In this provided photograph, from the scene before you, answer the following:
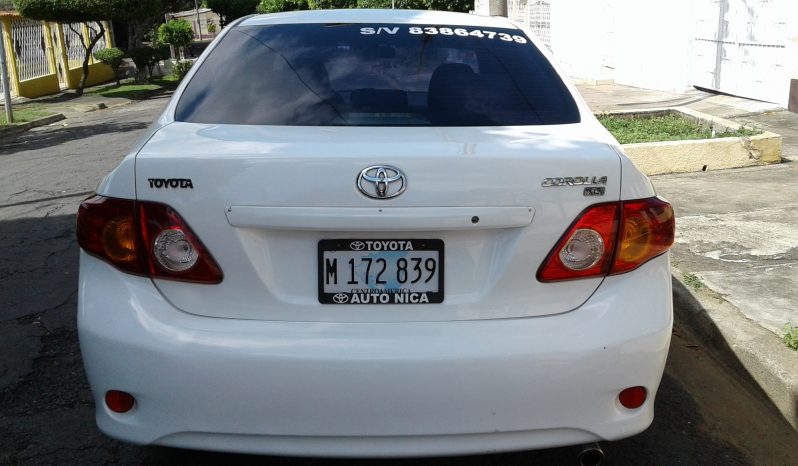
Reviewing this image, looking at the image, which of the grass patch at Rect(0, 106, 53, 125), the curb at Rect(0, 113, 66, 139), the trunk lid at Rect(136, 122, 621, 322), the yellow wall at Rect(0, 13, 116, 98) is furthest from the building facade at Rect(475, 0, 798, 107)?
the yellow wall at Rect(0, 13, 116, 98)

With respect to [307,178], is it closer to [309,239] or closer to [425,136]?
[309,239]

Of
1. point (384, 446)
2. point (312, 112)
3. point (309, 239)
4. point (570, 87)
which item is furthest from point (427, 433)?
point (570, 87)

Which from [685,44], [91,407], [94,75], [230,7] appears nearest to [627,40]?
[685,44]

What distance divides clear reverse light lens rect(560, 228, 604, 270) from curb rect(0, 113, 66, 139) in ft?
49.2

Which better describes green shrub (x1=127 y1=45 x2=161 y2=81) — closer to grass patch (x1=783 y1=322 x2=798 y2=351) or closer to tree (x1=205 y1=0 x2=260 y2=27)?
tree (x1=205 y1=0 x2=260 y2=27)

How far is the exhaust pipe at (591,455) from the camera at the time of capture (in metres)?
2.67

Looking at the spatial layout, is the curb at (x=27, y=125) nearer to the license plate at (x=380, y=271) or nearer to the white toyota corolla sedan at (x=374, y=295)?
the white toyota corolla sedan at (x=374, y=295)

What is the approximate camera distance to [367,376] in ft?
7.74

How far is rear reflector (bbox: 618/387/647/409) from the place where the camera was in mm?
2531

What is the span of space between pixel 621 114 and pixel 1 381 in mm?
8165

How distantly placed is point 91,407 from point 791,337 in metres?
3.26

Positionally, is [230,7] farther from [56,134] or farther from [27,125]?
[56,134]

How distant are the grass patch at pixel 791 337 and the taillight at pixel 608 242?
1733 millimetres

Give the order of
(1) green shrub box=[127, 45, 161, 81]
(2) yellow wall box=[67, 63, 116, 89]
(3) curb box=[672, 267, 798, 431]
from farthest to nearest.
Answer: (1) green shrub box=[127, 45, 161, 81] → (2) yellow wall box=[67, 63, 116, 89] → (3) curb box=[672, 267, 798, 431]
